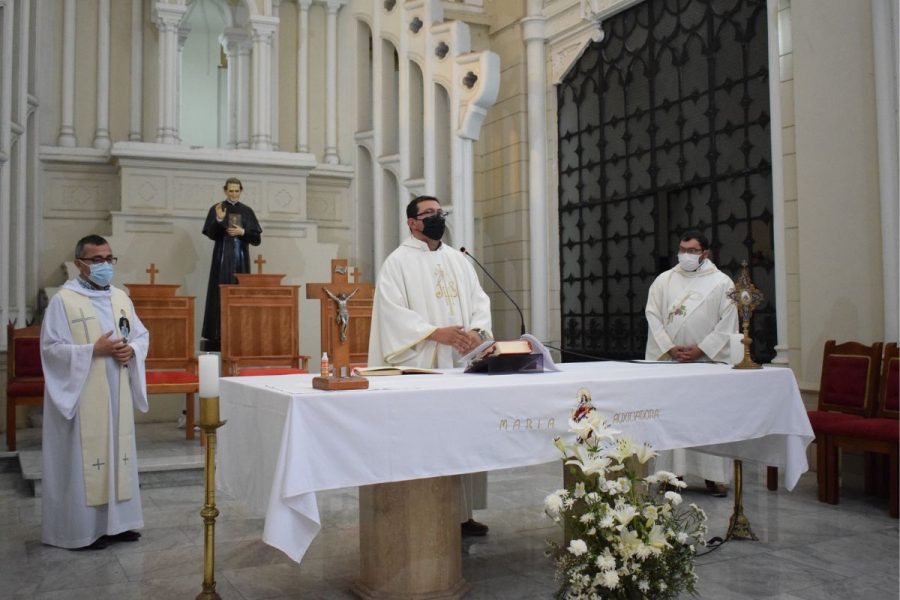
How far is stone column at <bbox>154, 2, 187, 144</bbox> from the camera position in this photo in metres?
9.62

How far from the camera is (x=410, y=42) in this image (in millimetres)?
9383

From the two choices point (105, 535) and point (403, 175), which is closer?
point (105, 535)

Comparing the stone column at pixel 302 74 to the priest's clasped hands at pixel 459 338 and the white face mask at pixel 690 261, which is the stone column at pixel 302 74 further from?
the priest's clasped hands at pixel 459 338

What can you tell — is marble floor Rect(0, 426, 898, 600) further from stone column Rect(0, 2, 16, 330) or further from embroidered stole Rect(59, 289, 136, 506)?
stone column Rect(0, 2, 16, 330)

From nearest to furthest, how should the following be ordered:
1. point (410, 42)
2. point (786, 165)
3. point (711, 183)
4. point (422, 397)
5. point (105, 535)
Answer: point (422, 397), point (105, 535), point (786, 165), point (711, 183), point (410, 42)

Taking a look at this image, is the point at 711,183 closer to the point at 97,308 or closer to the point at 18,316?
the point at 97,308

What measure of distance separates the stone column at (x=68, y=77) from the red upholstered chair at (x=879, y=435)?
8391 millimetres

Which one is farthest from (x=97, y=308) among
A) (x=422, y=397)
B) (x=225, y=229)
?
(x=225, y=229)

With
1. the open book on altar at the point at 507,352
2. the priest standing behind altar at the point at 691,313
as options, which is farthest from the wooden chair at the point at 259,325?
the open book on altar at the point at 507,352

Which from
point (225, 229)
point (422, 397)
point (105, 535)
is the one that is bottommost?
point (105, 535)

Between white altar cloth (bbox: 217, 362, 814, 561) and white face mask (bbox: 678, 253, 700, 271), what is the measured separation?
1614 millimetres

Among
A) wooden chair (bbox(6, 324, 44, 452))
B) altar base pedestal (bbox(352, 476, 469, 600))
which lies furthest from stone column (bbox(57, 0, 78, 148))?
altar base pedestal (bbox(352, 476, 469, 600))

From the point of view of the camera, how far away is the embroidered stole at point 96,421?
4.53 metres

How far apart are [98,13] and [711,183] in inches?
284
